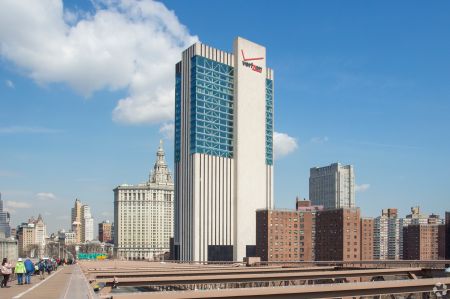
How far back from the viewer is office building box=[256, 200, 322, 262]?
190000 mm

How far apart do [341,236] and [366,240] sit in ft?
48.1

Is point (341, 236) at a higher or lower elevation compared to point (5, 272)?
lower

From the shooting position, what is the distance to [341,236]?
181875 mm

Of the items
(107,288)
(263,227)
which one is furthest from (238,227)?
(107,288)

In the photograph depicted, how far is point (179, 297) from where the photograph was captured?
1009 centimetres

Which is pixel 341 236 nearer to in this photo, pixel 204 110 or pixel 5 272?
pixel 204 110

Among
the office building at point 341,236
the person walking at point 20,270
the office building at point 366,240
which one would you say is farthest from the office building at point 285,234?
the person walking at point 20,270

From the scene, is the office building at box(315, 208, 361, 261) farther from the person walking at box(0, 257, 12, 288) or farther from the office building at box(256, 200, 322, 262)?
the person walking at box(0, 257, 12, 288)

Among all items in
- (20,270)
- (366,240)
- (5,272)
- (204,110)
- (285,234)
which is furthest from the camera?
(204,110)

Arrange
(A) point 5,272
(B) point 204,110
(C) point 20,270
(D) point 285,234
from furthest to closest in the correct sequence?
(B) point 204,110 < (D) point 285,234 < (C) point 20,270 < (A) point 5,272

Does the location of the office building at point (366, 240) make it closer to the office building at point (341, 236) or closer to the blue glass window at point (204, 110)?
the office building at point (341, 236)

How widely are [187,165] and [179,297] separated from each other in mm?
186176

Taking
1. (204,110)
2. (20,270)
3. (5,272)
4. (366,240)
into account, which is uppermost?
(204,110)

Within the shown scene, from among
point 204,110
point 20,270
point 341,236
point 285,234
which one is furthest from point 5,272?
point 285,234
